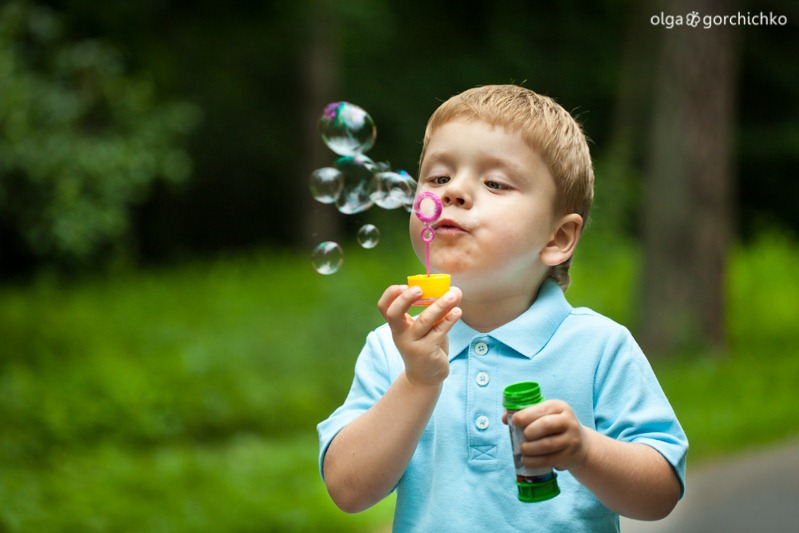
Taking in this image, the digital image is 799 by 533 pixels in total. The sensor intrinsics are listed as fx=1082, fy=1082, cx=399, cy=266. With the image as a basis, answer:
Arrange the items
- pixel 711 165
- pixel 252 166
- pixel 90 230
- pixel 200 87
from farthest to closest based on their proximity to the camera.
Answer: pixel 252 166, pixel 200 87, pixel 711 165, pixel 90 230

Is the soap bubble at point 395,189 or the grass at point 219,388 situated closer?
the soap bubble at point 395,189

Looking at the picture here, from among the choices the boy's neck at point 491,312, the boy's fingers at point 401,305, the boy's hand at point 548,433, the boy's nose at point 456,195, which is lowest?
the boy's hand at point 548,433

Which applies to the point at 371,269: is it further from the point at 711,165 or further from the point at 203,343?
the point at 711,165

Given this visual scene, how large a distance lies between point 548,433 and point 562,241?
0.51m

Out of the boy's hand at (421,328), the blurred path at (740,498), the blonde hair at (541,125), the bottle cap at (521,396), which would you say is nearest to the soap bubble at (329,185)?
the blonde hair at (541,125)

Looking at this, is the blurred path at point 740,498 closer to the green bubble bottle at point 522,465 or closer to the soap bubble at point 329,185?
the soap bubble at point 329,185

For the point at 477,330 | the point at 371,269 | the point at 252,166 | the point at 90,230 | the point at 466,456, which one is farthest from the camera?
the point at 252,166

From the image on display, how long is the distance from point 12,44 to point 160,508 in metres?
3.29

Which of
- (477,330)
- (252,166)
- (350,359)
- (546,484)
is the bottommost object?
(546,484)

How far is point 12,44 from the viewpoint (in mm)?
6836

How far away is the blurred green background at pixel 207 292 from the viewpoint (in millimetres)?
5918

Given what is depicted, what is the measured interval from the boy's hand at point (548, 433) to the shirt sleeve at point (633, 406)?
211 millimetres

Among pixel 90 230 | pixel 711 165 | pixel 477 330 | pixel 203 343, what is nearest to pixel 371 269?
pixel 203 343

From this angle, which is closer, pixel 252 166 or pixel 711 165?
pixel 711 165
